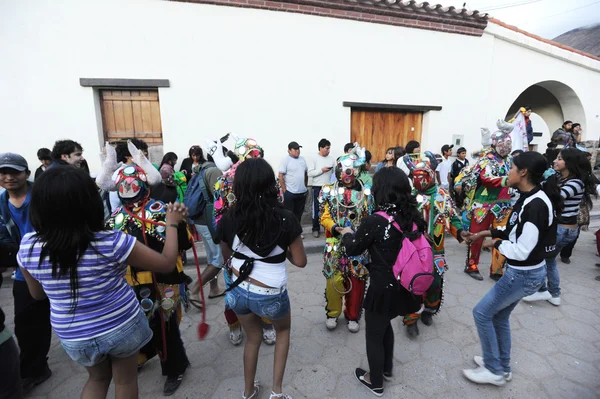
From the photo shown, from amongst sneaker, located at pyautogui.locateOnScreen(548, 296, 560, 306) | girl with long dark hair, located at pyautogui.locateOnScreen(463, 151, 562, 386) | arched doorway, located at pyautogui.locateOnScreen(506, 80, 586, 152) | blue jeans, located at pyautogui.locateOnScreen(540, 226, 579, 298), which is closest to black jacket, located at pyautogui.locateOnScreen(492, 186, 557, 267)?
girl with long dark hair, located at pyautogui.locateOnScreen(463, 151, 562, 386)

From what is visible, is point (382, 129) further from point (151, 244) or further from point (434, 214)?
point (151, 244)

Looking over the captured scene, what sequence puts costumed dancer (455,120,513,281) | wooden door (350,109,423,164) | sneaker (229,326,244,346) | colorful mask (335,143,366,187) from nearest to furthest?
colorful mask (335,143,366,187), sneaker (229,326,244,346), costumed dancer (455,120,513,281), wooden door (350,109,423,164)

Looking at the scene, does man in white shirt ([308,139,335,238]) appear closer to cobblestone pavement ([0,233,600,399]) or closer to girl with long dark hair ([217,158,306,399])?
cobblestone pavement ([0,233,600,399])

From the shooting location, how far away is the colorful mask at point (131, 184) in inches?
86.9

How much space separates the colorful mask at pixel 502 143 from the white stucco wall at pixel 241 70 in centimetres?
304

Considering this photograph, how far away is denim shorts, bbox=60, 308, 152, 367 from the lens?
1543 millimetres

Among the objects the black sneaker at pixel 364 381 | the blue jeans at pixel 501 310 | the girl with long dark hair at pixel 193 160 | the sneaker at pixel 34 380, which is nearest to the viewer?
the blue jeans at pixel 501 310

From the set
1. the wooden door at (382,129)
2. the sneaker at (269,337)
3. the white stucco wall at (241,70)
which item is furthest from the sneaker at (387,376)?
the wooden door at (382,129)

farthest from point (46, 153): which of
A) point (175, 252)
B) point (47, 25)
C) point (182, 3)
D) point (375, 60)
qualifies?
point (375, 60)

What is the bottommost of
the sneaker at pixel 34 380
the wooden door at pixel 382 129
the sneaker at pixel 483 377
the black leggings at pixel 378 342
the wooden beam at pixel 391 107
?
the sneaker at pixel 34 380

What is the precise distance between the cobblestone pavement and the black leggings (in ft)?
0.73

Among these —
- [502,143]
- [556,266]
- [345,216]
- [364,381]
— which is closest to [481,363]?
[364,381]

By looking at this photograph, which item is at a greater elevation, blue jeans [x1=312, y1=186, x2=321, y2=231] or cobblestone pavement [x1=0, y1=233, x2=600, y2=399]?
blue jeans [x1=312, y1=186, x2=321, y2=231]

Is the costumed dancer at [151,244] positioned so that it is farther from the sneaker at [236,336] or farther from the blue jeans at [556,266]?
the blue jeans at [556,266]
